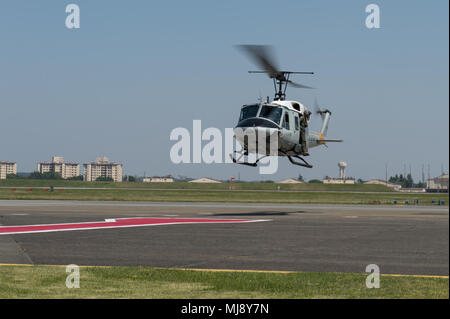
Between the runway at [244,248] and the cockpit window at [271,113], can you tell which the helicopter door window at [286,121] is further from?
the runway at [244,248]

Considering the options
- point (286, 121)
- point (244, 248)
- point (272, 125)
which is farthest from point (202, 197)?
point (244, 248)

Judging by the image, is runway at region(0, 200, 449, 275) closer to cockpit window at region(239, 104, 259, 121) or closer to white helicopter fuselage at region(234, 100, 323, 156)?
white helicopter fuselage at region(234, 100, 323, 156)

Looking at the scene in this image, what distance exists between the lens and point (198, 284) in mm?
10188

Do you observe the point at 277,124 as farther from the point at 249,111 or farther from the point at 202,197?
the point at 202,197

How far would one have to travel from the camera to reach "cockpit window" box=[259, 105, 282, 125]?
2994 cm

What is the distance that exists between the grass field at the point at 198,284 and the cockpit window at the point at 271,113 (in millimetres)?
18995

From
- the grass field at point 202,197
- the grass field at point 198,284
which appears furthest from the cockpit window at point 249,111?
the grass field at point 202,197

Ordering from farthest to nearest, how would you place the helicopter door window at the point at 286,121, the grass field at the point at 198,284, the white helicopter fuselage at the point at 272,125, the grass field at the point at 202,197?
the grass field at the point at 202,197 < the helicopter door window at the point at 286,121 < the white helicopter fuselage at the point at 272,125 < the grass field at the point at 198,284

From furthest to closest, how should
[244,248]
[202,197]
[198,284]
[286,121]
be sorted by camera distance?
[202,197] → [286,121] → [244,248] → [198,284]

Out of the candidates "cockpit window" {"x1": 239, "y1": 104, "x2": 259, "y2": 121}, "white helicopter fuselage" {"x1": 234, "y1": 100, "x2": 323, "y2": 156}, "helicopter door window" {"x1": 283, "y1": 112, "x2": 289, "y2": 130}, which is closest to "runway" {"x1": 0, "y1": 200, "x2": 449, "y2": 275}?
"white helicopter fuselage" {"x1": 234, "y1": 100, "x2": 323, "y2": 156}

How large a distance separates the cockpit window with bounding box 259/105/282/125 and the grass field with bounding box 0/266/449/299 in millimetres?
18995

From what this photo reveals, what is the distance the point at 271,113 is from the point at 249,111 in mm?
1216

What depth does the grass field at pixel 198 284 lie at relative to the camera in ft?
30.0
